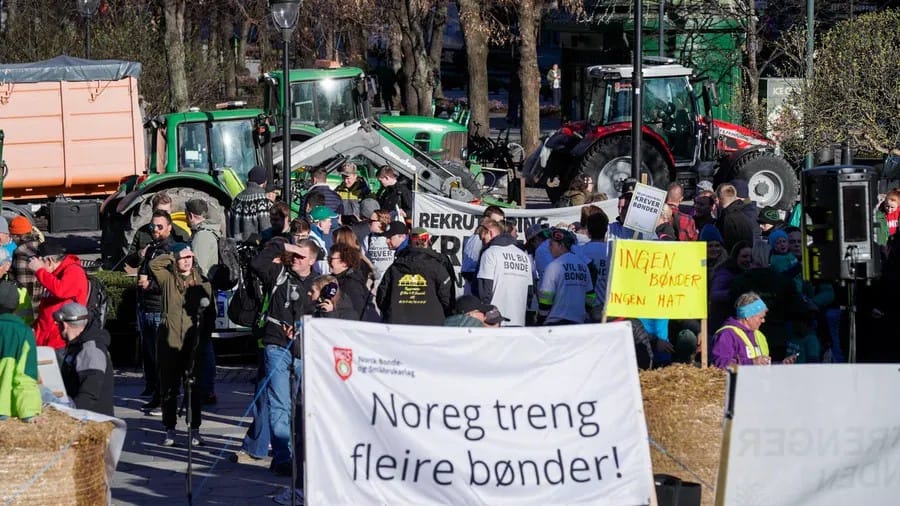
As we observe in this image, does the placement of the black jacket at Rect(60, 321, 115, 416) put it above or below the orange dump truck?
below

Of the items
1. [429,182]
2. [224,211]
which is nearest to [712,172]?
[429,182]

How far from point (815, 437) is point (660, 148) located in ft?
57.7

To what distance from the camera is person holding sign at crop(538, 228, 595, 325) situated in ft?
41.4

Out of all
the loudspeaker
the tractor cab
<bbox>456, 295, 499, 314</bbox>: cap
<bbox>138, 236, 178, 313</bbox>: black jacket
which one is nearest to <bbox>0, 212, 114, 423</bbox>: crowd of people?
<bbox>138, 236, 178, 313</bbox>: black jacket

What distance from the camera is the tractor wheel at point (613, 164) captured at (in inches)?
1004

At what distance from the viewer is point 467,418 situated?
8469 millimetres

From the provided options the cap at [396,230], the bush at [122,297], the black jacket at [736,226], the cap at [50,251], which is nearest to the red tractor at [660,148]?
the black jacket at [736,226]

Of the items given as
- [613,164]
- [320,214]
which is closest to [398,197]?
[320,214]

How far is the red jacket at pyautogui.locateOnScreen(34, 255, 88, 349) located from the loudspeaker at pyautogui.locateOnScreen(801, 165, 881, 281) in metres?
5.72

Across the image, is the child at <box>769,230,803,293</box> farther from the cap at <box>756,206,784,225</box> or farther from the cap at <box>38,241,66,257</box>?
the cap at <box>38,241,66,257</box>

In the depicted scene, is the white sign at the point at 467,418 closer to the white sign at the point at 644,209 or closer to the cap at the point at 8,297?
the cap at the point at 8,297

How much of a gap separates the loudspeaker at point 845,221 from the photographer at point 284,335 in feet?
12.5

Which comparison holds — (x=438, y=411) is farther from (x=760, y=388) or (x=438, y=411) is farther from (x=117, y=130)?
(x=117, y=130)

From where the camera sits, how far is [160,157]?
23797 mm
